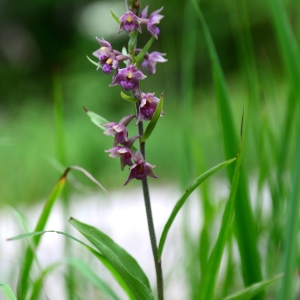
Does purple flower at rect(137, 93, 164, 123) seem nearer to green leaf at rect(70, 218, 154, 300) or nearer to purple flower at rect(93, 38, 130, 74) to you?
purple flower at rect(93, 38, 130, 74)

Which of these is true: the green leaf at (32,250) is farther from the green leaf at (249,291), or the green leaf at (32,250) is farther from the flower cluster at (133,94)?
the green leaf at (249,291)

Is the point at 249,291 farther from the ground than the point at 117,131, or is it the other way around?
→ the point at 117,131

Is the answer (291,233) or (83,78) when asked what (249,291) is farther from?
(83,78)

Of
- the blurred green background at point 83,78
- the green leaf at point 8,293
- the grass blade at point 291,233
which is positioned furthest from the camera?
the blurred green background at point 83,78

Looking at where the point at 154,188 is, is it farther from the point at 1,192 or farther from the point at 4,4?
the point at 4,4

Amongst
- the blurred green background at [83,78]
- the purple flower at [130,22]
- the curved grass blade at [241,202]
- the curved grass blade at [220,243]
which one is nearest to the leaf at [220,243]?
the curved grass blade at [220,243]

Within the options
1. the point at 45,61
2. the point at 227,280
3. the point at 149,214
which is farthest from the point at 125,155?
the point at 45,61

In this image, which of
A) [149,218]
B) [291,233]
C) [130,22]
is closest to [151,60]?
[130,22]
